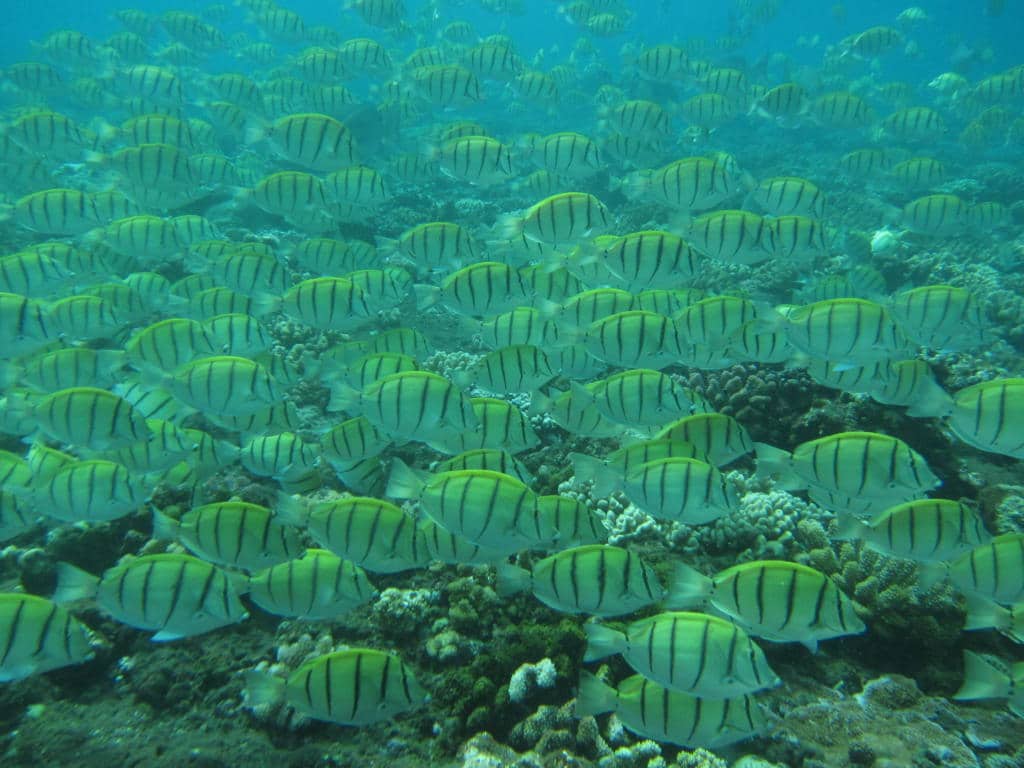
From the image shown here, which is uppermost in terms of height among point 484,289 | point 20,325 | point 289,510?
point 484,289

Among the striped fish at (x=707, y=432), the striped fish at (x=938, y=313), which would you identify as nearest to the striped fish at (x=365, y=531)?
the striped fish at (x=707, y=432)

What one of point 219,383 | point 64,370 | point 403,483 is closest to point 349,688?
point 403,483

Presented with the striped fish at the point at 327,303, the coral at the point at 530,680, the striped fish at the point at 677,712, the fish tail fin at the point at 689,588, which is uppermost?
the striped fish at the point at 327,303

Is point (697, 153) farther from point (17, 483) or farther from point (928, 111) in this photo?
point (17, 483)

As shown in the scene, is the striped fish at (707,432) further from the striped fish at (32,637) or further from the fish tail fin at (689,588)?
the striped fish at (32,637)

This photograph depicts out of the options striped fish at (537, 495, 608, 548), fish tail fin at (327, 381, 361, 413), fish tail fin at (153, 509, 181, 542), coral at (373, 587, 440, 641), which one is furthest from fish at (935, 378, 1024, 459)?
fish tail fin at (153, 509, 181, 542)

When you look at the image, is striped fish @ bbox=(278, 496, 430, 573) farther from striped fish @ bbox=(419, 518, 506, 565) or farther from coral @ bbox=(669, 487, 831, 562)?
coral @ bbox=(669, 487, 831, 562)

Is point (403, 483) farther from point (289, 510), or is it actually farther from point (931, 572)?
point (931, 572)

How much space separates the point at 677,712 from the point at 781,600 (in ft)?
2.50

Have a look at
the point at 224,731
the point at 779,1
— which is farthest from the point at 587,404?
the point at 779,1

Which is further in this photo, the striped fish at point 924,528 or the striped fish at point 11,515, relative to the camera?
the striped fish at point 11,515

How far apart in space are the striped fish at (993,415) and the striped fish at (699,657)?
2.30m

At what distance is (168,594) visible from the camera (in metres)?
3.35

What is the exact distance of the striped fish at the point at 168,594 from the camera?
335 cm
